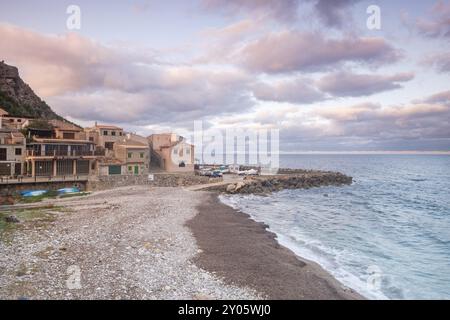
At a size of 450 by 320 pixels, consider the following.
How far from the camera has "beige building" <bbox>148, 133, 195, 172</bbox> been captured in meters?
60.6

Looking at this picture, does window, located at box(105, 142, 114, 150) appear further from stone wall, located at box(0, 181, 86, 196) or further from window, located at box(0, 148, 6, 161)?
Result: window, located at box(0, 148, 6, 161)

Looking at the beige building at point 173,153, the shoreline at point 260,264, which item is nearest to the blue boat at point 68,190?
the beige building at point 173,153

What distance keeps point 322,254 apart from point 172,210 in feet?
53.1

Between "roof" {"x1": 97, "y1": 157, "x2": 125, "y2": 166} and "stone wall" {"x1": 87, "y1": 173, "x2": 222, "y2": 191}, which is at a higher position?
"roof" {"x1": 97, "y1": 157, "x2": 125, "y2": 166}

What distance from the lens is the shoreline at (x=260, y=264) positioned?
14.0 m

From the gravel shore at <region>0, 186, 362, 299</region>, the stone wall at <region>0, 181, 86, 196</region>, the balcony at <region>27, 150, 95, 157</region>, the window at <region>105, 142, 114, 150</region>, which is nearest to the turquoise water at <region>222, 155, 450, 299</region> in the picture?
the gravel shore at <region>0, 186, 362, 299</region>

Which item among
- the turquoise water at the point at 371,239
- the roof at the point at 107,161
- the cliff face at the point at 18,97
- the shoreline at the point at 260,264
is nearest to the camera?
the shoreline at the point at 260,264

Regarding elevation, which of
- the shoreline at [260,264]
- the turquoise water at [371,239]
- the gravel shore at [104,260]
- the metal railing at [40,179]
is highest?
the metal railing at [40,179]

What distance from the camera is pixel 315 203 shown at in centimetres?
4497

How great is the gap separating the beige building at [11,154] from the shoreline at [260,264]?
3283 cm

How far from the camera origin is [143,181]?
160 ft

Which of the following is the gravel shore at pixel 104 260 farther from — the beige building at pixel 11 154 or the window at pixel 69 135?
the window at pixel 69 135

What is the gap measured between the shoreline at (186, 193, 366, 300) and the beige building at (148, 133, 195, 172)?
34936mm

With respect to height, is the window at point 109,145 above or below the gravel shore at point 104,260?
above
